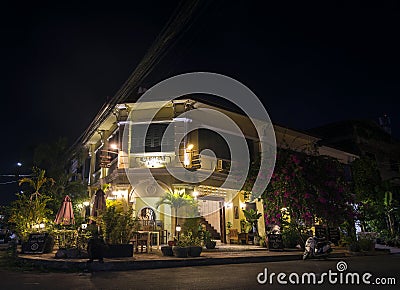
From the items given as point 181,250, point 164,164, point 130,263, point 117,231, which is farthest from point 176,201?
point 130,263

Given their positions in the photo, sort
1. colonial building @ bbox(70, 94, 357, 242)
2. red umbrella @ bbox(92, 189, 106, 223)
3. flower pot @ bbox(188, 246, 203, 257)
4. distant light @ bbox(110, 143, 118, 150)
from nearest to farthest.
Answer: flower pot @ bbox(188, 246, 203, 257), red umbrella @ bbox(92, 189, 106, 223), colonial building @ bbox(70, 94, 357, 242), distant light @ bbox(110, 143, 118, 150)

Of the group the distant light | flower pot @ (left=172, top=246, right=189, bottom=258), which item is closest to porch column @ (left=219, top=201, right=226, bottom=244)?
the distant light

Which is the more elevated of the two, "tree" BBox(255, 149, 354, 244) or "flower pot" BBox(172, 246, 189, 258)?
"tree" BBox(255, 149, 354, 244)

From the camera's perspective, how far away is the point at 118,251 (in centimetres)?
1030

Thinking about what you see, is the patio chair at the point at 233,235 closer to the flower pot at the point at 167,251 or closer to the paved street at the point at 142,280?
the flower pot at the point at 167,251

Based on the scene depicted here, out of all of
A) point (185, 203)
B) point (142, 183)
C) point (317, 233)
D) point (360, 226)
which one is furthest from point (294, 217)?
point (360, 226)

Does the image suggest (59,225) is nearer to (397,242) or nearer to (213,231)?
(213,231)

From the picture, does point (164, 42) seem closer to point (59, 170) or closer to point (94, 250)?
point (94, 250)

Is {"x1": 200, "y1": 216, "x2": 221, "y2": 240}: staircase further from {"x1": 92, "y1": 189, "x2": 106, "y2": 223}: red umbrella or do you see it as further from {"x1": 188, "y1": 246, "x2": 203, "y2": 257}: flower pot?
{"x1": 92, "y1": 189, "x2": 106, "y2": 223}: red umbrella

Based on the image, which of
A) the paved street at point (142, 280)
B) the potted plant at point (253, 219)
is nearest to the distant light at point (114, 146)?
the potted plant at point (253, 219)

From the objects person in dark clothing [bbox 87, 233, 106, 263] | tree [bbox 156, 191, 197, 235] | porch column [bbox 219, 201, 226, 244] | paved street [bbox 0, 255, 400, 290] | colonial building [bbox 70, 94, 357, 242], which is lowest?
paved street [bbox 0, 255, 400, 290]

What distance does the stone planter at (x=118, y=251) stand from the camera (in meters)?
10.1

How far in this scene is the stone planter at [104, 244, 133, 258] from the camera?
1012 cm

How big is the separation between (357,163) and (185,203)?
14.7 meters
